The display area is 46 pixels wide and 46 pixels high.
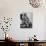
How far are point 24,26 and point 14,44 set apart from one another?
1049mm

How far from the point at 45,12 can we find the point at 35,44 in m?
1.35

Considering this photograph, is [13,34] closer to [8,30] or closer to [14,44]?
[8,30]

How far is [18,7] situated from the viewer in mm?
4402

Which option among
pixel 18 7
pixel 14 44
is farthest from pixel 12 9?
pixel 14 44

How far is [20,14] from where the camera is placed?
4418 millimetres

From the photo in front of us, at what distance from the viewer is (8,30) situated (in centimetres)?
433

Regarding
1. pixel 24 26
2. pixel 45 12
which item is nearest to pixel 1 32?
pixel 24 26

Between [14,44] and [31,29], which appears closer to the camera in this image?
[14,44]

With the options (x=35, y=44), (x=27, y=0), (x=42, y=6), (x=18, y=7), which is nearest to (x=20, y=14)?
(x=18, y=7)

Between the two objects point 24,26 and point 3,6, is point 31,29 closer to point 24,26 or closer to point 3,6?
point 24,26

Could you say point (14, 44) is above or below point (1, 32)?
below

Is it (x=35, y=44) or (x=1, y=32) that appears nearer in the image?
(x=35, y=44)

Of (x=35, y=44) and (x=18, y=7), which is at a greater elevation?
(x=18, y=7)

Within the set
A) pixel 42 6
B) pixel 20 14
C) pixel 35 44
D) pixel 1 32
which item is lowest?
pixel 35 44
